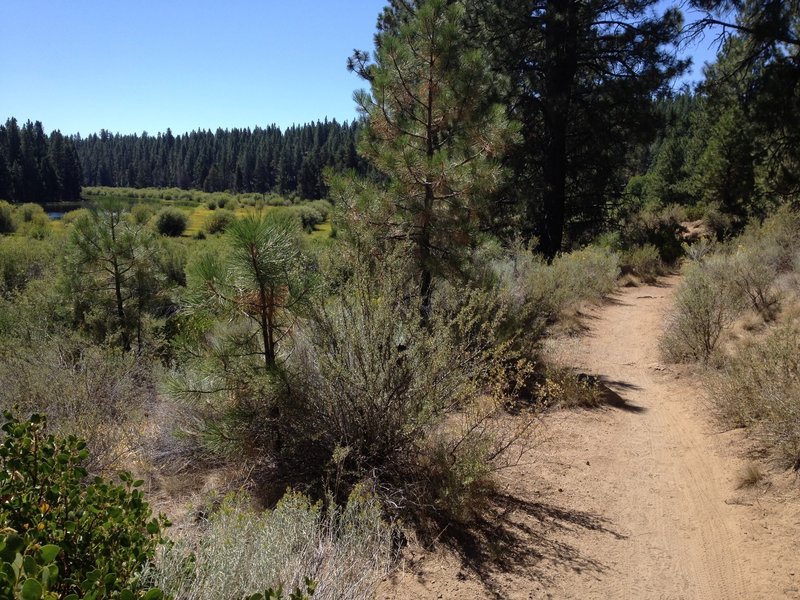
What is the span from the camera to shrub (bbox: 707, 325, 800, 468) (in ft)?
13.7

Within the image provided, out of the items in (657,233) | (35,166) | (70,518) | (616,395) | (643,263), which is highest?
(35,166)

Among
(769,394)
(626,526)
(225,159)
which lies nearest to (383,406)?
(626,526)

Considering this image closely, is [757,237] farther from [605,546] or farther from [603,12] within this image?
[605,546]

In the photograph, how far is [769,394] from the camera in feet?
14.3

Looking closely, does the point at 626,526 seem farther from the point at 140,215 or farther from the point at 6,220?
the point at 6,220

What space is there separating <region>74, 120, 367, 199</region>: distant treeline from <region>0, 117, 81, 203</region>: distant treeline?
107ft

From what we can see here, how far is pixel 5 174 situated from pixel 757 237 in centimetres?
8725

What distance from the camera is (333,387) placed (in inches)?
155

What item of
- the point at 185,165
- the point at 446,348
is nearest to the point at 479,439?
the point at 446,348

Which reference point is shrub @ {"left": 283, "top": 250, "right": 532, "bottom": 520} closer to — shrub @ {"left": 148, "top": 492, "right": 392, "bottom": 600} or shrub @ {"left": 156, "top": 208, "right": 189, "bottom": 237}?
shrub @ {"left": 148, "top": 492, "right": 392, "bottom": 600}

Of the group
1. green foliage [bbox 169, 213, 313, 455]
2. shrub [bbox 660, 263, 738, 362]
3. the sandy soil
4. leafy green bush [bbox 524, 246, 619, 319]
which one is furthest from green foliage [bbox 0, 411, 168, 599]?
shrub [bbox 660, 263, 738, 362]

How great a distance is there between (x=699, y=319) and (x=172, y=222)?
3671cm

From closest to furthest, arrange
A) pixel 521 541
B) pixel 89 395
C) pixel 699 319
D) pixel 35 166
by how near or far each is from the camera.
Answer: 1. pixel 521 541
2. pixel 89 395
3. pixel 699 319
4. pixel 35 166

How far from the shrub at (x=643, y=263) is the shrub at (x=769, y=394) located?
11437 millimetres
